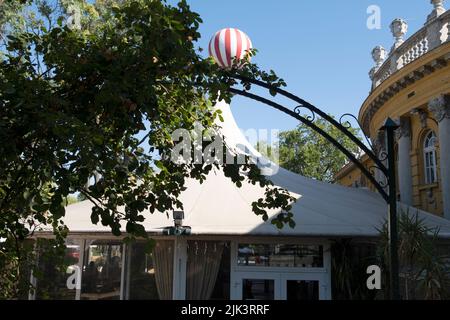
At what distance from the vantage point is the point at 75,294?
1184 cm

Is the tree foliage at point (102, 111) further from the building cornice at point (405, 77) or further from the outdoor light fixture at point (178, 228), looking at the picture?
the building cornice at point (405, 77)

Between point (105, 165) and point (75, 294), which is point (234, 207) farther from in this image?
point (105, 165)

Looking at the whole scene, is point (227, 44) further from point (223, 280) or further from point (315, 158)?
point (315, 158)

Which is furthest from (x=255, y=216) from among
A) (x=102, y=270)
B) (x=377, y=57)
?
(x=377, y=57)

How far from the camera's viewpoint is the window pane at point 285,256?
1149 cm

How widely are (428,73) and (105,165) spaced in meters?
12.3

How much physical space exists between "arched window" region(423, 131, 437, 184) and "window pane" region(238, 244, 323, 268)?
209 inches

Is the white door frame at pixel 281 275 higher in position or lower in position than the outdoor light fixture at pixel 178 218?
lower

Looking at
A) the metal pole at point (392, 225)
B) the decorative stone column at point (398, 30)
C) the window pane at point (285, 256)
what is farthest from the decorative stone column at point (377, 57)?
the metal pole at point (392, 225)

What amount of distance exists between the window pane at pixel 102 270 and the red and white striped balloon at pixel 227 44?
5284 mm

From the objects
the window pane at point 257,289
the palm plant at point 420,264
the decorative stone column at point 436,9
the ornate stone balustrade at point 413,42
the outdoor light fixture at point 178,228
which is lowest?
the window pane at point 257,289

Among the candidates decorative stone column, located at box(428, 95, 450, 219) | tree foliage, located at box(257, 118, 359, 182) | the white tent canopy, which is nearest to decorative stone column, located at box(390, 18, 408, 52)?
decorative stone column, located at box(428, 95, 450, 219)

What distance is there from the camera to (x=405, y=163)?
1562 cm

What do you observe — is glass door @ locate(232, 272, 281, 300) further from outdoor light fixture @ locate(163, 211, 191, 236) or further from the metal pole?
the metal pole
